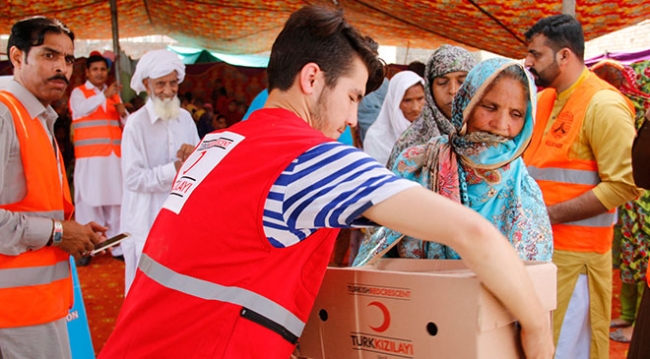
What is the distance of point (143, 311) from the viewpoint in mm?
1224

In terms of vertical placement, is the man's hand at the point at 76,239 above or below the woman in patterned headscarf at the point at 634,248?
above

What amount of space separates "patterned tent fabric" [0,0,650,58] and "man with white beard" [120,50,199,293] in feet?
9.30

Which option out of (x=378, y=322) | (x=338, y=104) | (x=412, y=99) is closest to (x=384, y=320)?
(x=378, y=322)

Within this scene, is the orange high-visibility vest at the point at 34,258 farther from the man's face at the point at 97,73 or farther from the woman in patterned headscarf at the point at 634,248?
the man's face at the point at 97,73

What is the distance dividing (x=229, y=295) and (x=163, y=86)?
3166 millimetres

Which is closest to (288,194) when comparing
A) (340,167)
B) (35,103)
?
(340,167)

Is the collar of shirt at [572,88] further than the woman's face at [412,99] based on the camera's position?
No

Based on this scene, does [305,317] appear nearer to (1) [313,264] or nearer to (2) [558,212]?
(1) [313,264]

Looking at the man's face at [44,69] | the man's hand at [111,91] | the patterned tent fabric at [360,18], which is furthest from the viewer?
the man's hand at [111,91]

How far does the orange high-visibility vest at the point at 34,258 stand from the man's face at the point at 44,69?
4.8 inches

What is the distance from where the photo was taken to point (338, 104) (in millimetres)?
1353

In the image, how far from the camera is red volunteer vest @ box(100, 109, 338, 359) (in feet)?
3.73

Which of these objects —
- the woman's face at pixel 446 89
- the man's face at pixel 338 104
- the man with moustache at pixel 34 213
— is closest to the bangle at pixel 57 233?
the man with moustache at pixel 34 213

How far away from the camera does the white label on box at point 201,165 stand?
1.22m
